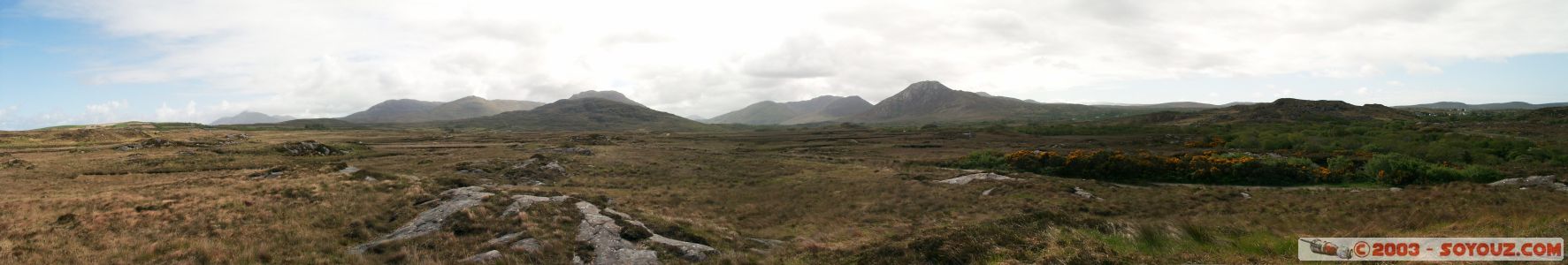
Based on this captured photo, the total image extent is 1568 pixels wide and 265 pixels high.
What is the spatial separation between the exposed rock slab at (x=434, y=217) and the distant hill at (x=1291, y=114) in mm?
134374

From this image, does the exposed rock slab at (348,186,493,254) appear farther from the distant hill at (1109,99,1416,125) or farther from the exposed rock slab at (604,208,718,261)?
the distant hill at (1109,99,1416,125)

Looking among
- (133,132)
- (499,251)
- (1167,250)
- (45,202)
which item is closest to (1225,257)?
(1167,250)

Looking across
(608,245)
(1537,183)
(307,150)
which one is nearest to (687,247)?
(608,245)

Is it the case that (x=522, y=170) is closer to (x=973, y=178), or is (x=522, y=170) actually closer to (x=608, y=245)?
(x=608, y=245)

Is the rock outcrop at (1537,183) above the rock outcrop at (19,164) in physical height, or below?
below

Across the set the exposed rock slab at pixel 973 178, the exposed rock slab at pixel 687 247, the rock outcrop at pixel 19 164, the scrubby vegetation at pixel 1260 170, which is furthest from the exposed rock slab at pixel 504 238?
the rock outcrop at pixel 19 164

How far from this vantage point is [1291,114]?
126 meters

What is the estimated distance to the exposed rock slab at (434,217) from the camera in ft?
53.0

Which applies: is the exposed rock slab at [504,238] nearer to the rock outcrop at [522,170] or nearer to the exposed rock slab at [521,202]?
the exposed rock slab at [521,202]

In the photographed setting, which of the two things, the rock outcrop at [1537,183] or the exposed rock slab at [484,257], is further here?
the rock outcrop at [1537,183]

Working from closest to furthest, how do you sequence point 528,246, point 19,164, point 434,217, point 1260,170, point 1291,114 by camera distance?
1. point 528,246
2. point 434,217
3. point 1260,170
4. point 19,164
5. point 1291,114

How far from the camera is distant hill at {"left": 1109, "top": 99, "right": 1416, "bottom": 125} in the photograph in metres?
120

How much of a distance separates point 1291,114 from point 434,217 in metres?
164

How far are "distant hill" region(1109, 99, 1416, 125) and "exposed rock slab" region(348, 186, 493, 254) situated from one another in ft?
441
